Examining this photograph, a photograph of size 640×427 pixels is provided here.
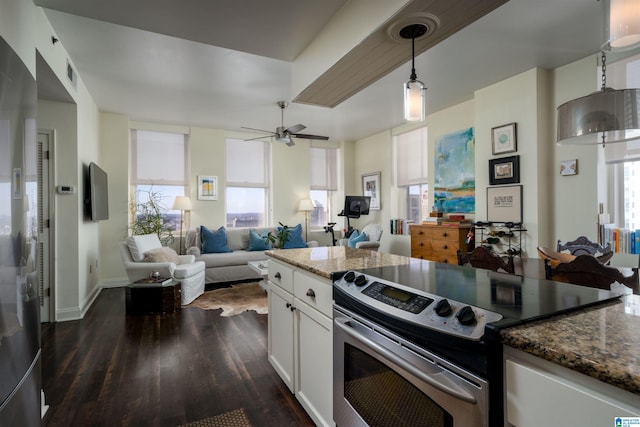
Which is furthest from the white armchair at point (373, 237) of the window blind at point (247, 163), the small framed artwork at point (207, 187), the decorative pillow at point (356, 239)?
the small framed artwork at point (207, 187)

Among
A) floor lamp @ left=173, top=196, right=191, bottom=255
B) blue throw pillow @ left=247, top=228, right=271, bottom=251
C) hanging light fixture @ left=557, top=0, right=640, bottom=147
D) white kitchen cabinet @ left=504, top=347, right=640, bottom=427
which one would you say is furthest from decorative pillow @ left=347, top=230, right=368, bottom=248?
white kitchen cabinet @ left=504, top=347, right=640, bottom=427

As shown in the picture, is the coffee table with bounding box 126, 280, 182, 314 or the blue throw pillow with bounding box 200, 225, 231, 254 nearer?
the coffee table with bounding box 126, 280, 182, 314

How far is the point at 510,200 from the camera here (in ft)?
11.9

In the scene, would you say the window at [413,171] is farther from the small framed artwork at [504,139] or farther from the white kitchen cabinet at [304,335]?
the white kitchen cabinet at [304,335]

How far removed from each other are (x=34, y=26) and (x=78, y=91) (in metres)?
1.56

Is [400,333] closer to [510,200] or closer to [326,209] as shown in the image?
[510,200]

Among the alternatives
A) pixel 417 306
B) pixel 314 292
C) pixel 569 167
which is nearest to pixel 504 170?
pixel 569 167

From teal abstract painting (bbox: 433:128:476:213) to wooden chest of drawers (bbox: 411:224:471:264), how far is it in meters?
0.55

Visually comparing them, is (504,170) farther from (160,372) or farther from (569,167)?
(160,372)

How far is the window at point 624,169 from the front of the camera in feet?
9.48

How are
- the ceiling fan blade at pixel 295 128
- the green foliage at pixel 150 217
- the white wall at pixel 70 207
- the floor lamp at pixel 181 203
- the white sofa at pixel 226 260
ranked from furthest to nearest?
the floor lamp at pixel 181 203 < the green foliage at pixel 150 217 < the white sofa at pixel 226 260 < the ceiling fan blade at pixel 295 128 < the white wall at pixel 70 207

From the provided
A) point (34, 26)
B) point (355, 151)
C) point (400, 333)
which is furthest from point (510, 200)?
point (34, 26)

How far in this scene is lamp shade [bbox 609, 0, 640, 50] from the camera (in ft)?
3.52

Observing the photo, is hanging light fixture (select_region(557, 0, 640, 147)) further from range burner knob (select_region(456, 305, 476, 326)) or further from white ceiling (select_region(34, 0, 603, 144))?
range burner knob (select_region(456, 305, 476, 326))
